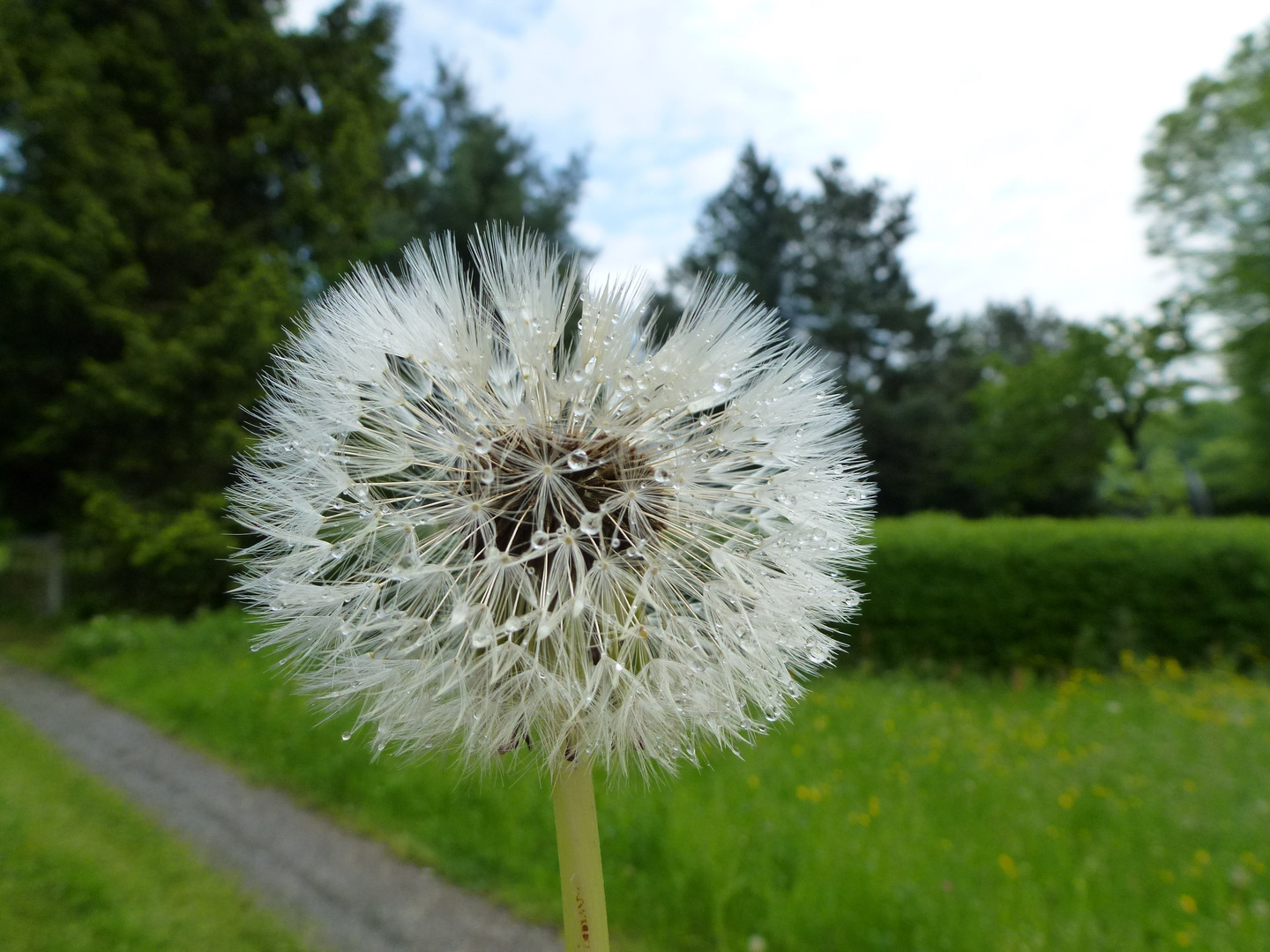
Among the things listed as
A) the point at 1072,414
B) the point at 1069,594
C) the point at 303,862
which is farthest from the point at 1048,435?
the point at 303,862

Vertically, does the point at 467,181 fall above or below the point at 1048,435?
above

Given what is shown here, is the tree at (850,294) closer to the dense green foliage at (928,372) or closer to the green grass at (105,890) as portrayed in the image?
the dense green foliage at (928,372)

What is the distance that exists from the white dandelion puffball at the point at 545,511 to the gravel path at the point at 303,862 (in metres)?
2.84

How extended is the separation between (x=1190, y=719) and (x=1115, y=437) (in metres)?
24.5

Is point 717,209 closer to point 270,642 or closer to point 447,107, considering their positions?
point 447,107

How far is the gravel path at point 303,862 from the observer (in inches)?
150

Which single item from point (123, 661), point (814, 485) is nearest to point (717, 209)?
point (123, 661)

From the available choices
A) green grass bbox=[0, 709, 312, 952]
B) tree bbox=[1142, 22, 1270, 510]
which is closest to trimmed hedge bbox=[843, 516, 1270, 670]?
green grass bbox=[0, 709, 312, 952]

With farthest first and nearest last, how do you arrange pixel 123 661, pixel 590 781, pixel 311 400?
pixel 123 661 < pixel 311 400 < pixel 590 781

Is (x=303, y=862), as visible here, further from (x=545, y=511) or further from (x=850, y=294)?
(x=850, y=294)

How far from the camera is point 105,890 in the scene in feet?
11.4

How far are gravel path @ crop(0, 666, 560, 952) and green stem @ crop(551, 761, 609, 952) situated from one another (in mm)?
2828

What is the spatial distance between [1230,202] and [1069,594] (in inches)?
713

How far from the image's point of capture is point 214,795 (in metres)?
5.44
